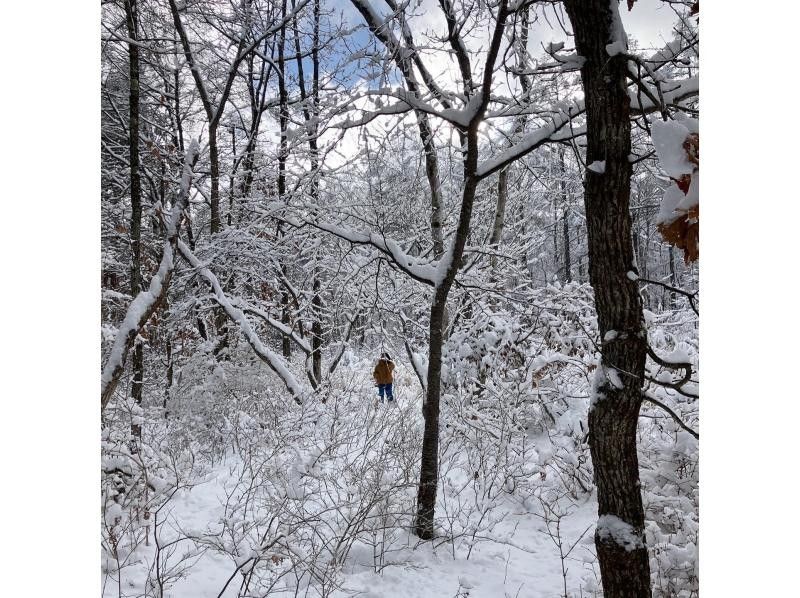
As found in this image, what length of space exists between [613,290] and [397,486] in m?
1.98

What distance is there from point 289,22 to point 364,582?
232 inches

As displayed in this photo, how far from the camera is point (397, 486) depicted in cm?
311

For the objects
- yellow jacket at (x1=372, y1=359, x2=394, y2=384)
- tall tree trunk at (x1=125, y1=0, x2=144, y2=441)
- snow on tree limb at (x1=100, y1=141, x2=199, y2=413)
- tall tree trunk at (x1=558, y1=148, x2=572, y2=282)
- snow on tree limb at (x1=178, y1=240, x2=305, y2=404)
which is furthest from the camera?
yellow jacket at (x1=372, y1=359, x2=394, y2=384)

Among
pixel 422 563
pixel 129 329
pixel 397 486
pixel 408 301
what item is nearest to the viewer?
pixel 129 329

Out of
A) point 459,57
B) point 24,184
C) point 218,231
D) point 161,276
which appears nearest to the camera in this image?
point 24,184

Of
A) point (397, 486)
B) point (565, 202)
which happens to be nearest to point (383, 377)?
point (565, 202)

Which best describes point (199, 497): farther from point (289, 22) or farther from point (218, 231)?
point (289, 22)

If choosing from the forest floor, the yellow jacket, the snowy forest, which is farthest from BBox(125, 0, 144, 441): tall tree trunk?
the yellow jacket

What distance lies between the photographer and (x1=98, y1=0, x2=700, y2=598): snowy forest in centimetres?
184

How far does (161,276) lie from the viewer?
3.34m

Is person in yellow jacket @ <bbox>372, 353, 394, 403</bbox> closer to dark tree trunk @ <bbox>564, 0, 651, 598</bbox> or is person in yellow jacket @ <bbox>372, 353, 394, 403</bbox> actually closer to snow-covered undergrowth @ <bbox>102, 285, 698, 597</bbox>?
snow-covered undergrowth @ <bbox>102, 285, 698, 597</bbox>

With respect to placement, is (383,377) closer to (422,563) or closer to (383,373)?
(383,373)

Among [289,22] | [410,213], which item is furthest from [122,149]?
[410,213]
